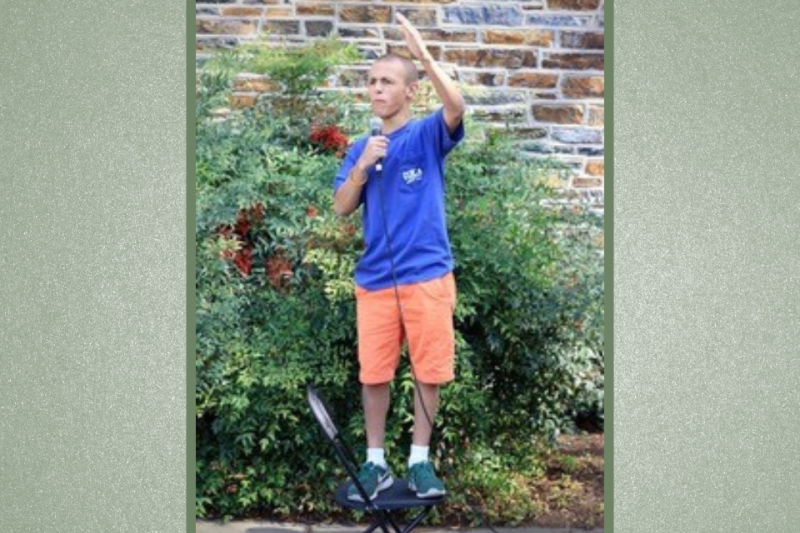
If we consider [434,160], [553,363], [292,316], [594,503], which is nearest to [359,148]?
[434,160]

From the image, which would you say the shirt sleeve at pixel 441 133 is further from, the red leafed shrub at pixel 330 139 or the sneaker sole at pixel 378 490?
the sneaker sole at pixel 378 490

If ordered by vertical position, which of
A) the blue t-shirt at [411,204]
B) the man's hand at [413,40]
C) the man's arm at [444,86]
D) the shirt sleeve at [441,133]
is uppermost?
the man's hand at [413,40]

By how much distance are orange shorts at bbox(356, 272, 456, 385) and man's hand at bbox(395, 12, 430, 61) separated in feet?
1.63

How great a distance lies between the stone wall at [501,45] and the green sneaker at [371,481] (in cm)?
79

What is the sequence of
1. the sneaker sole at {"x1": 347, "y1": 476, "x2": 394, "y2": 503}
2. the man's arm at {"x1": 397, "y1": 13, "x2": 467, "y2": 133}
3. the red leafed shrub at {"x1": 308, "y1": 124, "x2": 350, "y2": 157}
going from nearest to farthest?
the man's arm at {"x1": 397, "y1": 13, "x2": 467, "y2": 133}, the sneaker sole at {"x1": 347, "y1": 476, "x2": 394, "y2": 503}, the red leafed shrub at {"x1": 308, "y1": 124, "x2": 350, "y2": 157}

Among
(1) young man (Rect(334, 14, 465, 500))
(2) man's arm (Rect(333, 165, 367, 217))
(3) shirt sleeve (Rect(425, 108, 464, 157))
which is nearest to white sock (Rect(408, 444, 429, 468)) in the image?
(1) young man (Rect(334, 14, 465, 500))

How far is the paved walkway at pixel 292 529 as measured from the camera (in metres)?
3.92

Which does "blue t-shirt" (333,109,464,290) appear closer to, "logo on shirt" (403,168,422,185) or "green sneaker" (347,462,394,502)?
"logo on shirt" (403,168,422,185)

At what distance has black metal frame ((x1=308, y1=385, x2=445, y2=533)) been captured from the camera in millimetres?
3803

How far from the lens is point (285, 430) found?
159 inches

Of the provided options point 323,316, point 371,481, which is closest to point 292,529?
point 371,481

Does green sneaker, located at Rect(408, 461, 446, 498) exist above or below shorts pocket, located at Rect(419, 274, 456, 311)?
below

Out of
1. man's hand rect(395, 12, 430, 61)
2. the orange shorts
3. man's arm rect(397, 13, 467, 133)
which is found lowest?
the orange shorts

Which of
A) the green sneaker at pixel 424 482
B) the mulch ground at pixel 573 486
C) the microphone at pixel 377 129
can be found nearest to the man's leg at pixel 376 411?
the green sneaker at pixel 424 482
